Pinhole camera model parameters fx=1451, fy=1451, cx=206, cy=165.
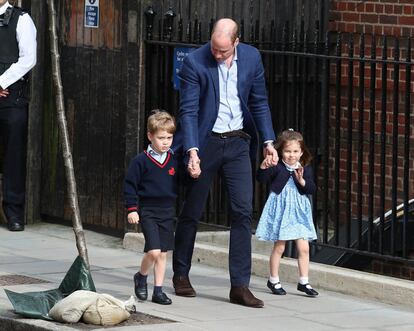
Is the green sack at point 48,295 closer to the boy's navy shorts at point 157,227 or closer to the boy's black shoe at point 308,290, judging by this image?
the boy's navy shorts at point 157,227

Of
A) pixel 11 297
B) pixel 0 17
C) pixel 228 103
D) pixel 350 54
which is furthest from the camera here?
pixel 0 17

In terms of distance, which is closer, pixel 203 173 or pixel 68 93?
pixel 203 173

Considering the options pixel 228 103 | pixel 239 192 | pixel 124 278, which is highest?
pixel 228 103

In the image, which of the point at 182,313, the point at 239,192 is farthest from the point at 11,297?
the point at 239,192

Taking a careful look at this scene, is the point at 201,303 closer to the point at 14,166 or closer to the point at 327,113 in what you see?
the point at 327,113

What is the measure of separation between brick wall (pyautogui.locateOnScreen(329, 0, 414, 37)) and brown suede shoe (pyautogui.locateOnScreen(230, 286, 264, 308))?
3922 millimetres

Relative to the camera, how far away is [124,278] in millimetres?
10523

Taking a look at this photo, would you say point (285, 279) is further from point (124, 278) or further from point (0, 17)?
point (0, 17)

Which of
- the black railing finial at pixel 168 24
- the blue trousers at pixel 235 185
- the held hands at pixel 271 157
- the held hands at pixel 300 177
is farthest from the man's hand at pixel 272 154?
the black railing finial at pixel 168 24

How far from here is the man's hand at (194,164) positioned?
360 inches

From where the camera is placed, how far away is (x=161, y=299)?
9391 millimetres

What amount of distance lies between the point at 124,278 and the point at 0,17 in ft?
9.98

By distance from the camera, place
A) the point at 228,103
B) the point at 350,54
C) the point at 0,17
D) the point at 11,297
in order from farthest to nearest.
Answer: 1. the point at 0,17
2. the point at 350,54
3. the point at 228,103
4. the point at 11,297

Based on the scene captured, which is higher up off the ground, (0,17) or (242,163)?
(0,17)
